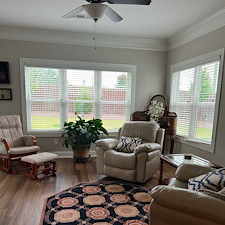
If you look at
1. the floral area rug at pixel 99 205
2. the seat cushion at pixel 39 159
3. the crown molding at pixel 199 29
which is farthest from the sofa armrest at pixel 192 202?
the crown molding at pixel 199 29

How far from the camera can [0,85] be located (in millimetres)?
3576

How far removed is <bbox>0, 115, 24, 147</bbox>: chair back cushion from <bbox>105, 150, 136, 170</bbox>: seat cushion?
1864 millimetres

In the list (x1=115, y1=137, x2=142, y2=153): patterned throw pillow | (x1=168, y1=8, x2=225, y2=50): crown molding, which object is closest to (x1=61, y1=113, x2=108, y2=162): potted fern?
(x1=115, y1=137, x2=142, y2=153): patterned throw pillow

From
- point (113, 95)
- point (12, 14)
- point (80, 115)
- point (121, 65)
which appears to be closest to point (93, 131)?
point (80, 115)

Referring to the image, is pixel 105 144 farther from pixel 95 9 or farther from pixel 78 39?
pixel 78 39

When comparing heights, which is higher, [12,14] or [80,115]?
[12,14]

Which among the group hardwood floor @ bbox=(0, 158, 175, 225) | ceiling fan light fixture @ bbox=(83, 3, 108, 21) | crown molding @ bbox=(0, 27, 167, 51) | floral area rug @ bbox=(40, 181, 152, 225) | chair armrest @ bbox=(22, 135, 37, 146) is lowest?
hardwood floor @ bbox=(0, 158, 175, 225)

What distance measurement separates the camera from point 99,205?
2145mm

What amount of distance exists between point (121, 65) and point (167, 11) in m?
1.55

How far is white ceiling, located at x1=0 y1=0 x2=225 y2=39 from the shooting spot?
2514 millimetres

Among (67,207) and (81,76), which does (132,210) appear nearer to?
(67,207)

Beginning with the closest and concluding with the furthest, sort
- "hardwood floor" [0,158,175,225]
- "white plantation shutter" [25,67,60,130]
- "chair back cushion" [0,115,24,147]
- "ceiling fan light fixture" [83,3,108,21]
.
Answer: "ceiling fan light fixture" [83,3,108,21] → "hardwood floor" [0,158,175,225] → "chair back cushion" [0,115,24,147] → "white plantation shutter" [25,67,60,130]

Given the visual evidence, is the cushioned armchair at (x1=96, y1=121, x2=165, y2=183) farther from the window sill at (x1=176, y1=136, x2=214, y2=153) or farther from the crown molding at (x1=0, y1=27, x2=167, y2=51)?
the crown molding at (x1=0, y1=27, x2=167, y2=51)

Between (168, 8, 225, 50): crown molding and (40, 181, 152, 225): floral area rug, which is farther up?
(168, 8, 225, 50): crown molding
